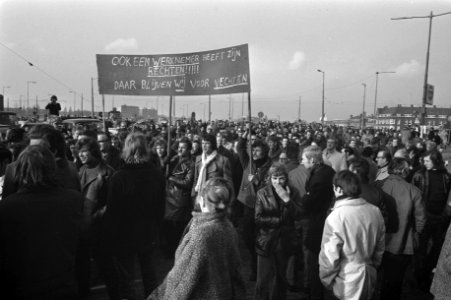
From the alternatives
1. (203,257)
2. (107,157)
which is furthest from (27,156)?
(107,157)

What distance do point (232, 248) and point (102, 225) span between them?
165 cm

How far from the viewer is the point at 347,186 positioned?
371cm

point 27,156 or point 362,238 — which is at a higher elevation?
point 27,156

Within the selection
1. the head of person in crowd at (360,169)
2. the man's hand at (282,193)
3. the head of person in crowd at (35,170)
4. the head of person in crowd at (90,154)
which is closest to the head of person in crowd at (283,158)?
the head of person in crowd at (360,169)

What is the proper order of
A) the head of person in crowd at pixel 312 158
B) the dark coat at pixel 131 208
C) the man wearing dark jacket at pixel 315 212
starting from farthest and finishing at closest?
1. the head of person in crowd at pixel 312 158
2. the man wearing dark jacket at pixel 315 212
3. the dark coat at pixel 131 208

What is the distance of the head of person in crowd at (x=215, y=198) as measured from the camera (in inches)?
124

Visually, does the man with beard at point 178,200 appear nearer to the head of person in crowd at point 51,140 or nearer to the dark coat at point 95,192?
the dark coat at point 95,192

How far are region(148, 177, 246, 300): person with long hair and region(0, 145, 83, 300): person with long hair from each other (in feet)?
2.26

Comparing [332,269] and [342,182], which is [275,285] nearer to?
[332,269]

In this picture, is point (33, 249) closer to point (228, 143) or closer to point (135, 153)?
point (135, 153)

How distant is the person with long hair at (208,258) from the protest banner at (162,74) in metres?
4.73

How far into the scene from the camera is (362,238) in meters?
3.58

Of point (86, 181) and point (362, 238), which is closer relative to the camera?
point (362, 238)

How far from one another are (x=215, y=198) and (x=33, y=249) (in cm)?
121
